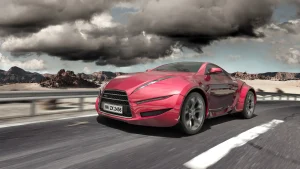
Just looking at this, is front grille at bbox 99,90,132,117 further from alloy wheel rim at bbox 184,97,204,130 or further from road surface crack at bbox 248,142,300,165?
road surface crack at bbox 248,142,300,165

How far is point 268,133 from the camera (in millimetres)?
5176

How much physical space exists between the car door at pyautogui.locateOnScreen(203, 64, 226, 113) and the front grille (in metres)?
1.57

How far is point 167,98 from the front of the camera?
4.43 metres

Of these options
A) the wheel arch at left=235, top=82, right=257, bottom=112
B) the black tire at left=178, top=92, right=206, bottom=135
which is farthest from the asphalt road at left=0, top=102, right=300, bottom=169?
the wheel arch at left=235, top=82, right=257, bottom=112

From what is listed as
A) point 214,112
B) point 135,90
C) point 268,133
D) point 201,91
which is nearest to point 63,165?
point 135,90

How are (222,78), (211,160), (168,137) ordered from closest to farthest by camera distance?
(211,160)
(168,137)
(222,78)

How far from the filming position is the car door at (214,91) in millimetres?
5300

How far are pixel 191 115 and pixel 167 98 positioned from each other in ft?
2.20

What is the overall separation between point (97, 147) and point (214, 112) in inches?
104

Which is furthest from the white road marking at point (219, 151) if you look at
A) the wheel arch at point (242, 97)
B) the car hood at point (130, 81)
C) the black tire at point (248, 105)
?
the black tire at point (248, 105)

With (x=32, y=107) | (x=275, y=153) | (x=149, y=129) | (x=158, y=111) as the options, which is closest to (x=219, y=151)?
(x=275, y=153)

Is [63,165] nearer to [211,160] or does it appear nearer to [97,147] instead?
[97,147]

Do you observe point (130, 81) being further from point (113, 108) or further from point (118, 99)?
point (113, 108)

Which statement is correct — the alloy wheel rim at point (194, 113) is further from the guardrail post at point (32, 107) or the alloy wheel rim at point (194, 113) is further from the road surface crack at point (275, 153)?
the guardrail post at point (32, 107)
